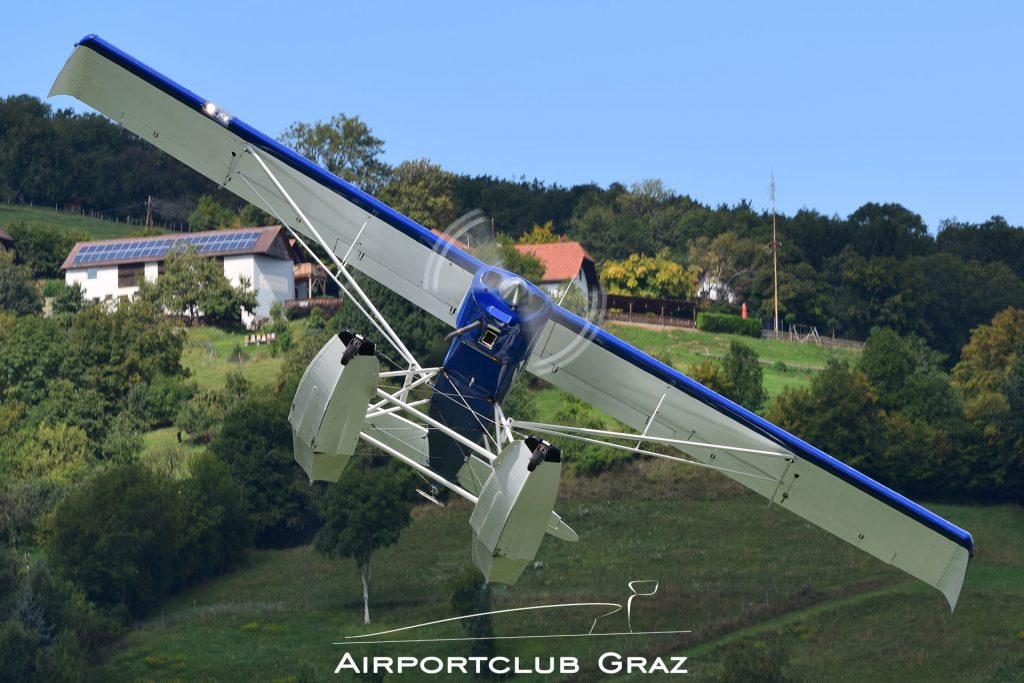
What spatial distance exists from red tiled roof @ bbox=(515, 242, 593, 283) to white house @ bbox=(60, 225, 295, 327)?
462 inches

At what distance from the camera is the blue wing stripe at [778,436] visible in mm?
21609

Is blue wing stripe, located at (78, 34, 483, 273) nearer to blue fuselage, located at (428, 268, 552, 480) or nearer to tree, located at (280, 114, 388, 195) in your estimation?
blue fuselage, located at (428, 268, 552, 480)

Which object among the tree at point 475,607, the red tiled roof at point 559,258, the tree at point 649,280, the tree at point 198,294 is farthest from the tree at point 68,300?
the tree at point 475,607

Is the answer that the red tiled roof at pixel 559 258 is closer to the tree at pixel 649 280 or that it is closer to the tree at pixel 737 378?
the tree at pixel 649 280

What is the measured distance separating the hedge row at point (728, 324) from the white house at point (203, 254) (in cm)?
2000

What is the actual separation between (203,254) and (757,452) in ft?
155

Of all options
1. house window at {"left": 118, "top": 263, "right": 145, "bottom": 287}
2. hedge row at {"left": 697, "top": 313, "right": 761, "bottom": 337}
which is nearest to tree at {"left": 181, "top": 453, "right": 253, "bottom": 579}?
house window at {"left": 118, "top": 263, "right": 145, "bottom": 287}

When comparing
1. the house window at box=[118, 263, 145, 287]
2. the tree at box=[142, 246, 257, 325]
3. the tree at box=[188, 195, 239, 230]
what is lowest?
the house window at box=[118, 263, 145, 287]

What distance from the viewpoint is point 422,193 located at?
72625 millimetres

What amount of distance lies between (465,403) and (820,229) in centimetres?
7731

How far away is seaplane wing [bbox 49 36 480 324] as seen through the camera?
21609 mm

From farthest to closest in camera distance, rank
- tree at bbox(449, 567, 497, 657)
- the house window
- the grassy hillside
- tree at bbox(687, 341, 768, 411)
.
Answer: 1. the house window
2. tree at bbox(687, 341, 768, 411)
3. the grassy hillside
4. tree at bbox(449, 567, 497, 657)

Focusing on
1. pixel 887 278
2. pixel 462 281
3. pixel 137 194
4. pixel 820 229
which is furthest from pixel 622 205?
pixel 462 281

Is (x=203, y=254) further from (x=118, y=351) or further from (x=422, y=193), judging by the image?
(x=118, y=351)
